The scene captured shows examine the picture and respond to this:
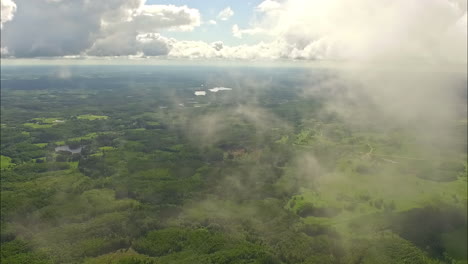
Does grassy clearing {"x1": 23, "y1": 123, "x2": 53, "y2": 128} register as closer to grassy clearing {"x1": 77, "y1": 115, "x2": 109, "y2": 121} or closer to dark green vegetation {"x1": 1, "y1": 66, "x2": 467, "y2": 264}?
dark green vegetation {"x1": 1, "y1": 66, "x2": 467, "y2": 264}

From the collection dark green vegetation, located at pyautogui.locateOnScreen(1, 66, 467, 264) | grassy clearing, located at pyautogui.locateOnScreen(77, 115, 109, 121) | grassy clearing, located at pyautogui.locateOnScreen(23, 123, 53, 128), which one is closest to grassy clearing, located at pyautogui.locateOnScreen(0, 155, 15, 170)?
dark green vegetation, located at pyautogui.locateOnScreen(1, 66, 467, 264)

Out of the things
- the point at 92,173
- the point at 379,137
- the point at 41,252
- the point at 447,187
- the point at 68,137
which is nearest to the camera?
the point at 41,252

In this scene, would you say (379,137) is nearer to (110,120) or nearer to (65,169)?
(65,169)

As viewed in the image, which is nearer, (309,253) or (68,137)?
(309,253)

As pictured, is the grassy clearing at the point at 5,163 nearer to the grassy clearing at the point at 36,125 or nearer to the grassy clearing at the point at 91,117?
the grassy clearing at the point at 36,125

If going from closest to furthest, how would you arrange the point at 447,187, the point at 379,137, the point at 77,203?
the point at 77,203 → the point at 447,187 → the point at 379,137

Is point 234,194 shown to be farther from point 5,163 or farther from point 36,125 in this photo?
point 36,125

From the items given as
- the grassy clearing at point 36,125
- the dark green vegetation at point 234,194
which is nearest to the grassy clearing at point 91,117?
the grassy clearing at point 36,125

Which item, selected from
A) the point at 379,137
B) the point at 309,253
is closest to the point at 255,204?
the point at 309,253
